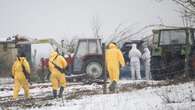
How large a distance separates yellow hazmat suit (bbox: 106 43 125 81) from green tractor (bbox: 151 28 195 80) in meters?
3.30

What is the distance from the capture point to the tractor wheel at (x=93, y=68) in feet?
82.2

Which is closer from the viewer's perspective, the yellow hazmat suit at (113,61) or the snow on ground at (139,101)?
the snow on ground at (139,101)

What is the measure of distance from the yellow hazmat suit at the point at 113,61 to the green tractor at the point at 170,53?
3297 mm

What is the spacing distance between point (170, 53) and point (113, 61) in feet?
16.1

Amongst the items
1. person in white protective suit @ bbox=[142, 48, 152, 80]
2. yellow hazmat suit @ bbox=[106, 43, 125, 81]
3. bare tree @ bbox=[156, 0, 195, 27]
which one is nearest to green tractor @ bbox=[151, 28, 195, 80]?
person in white protective suit @ bbox=[142, 48, 152, 80]

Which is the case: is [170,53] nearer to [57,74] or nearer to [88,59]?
[88,59]

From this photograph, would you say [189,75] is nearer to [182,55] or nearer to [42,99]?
[182,55]

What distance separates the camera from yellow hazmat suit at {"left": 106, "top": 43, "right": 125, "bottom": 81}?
1823 cm

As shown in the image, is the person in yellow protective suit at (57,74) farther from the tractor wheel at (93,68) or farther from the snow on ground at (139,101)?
the tractor wheel at (93,68)

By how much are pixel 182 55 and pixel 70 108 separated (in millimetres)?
9500

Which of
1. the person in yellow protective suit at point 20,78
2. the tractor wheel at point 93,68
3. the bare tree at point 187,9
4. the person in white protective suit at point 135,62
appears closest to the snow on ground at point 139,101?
the bare tree at point 187,9

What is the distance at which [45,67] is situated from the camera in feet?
92.8

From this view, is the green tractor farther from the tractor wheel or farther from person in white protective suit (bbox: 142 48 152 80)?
the tractor wheel

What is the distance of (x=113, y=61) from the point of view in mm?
18328
